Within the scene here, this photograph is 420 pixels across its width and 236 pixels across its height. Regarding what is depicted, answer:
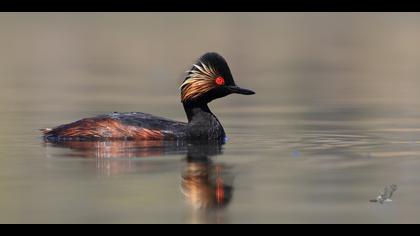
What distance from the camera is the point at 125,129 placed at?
62.3 feet

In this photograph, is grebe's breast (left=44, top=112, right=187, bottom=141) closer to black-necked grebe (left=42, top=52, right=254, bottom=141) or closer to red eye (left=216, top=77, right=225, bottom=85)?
black-necked grebe (left=42, top=52, right=254, bottom=141)

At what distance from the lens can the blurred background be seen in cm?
1305

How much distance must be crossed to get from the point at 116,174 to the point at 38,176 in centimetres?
90

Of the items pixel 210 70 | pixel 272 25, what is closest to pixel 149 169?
pixel 210 70

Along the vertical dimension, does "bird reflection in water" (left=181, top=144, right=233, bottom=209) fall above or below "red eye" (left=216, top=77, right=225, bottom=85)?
below

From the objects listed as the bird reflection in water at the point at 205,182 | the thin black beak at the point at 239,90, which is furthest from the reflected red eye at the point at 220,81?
the bird reflection in water at the point at 205,182

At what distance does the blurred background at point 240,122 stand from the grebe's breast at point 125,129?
747mm

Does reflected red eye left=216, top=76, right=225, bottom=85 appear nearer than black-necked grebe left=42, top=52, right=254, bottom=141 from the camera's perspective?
No

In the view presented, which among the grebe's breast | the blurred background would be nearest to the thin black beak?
the blurred background

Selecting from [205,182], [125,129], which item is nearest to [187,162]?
[205,182]

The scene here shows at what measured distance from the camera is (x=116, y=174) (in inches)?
600

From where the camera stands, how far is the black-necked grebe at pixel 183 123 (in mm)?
19016

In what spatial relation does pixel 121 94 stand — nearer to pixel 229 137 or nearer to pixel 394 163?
pixel 229 137

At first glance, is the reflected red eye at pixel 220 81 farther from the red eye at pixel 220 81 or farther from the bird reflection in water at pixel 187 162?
the bird reflection in water at pixel 187 162
